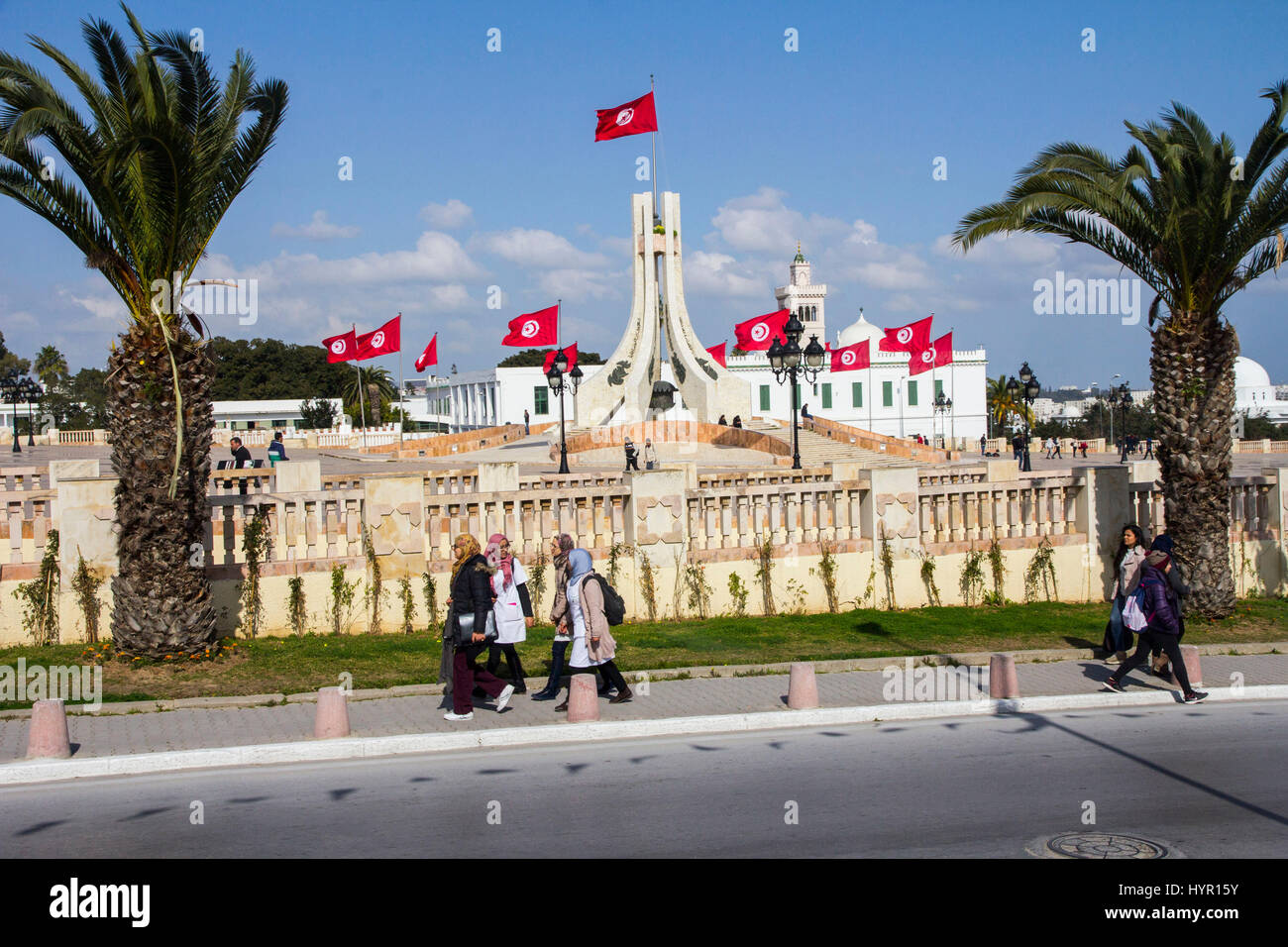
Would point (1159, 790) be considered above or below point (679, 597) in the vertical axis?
below

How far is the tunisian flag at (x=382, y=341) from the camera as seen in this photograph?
45594mm

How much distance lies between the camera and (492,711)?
10.6 meters

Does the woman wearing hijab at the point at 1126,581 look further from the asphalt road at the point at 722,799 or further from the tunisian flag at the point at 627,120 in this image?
the tunisian flag at the point at 627,120

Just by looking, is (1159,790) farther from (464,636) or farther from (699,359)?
(699,359)

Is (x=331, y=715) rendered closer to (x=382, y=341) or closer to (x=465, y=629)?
(x=465, y=629)

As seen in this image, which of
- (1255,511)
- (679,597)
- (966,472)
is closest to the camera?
(679,597)

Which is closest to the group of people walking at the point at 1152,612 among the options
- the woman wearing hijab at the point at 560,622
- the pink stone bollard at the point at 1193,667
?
the pink stone bollard at the point at 1193,667

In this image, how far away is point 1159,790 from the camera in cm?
821

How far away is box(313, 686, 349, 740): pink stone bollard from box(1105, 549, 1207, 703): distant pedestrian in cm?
738

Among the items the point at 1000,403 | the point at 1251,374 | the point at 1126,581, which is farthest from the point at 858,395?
the point at 1126,581

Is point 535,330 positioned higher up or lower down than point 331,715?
higher up

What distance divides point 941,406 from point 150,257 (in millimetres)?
71525

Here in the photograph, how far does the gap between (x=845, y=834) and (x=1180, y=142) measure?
10.9 meters
